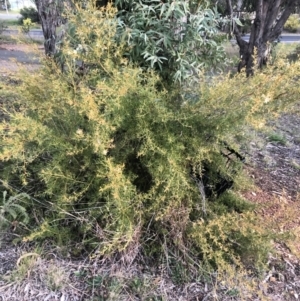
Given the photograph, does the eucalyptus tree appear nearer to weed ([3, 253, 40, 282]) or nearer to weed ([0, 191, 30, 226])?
weed ([0, 191, 30, 226])

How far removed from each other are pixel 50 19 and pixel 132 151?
1771 millimetres

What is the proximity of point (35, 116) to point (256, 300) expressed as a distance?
5.46 ft

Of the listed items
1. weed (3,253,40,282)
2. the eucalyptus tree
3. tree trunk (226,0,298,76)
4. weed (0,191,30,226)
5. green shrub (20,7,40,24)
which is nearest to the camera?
weed (3,253,40,282)

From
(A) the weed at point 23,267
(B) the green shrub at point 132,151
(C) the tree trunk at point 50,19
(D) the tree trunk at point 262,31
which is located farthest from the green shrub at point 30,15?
(A) the weed at point 23,267

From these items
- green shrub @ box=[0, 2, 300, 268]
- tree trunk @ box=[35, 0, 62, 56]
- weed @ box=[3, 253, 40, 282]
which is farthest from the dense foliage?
weed @ box=[3, 253, 40, 282]

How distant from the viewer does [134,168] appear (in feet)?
6.37

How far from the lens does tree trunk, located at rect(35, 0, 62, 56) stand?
110 inches

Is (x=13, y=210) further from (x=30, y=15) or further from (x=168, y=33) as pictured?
(x=30, y=15)

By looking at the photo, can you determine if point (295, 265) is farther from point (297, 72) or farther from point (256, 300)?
point (297, 72)

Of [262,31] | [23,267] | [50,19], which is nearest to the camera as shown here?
[23,267]

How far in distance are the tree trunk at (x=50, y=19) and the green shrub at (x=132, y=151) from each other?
1029 mm

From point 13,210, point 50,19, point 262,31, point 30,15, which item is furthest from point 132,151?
point 30,15

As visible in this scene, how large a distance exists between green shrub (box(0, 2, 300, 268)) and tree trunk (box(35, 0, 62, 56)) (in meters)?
1.03

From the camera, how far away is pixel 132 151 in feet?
5.98
